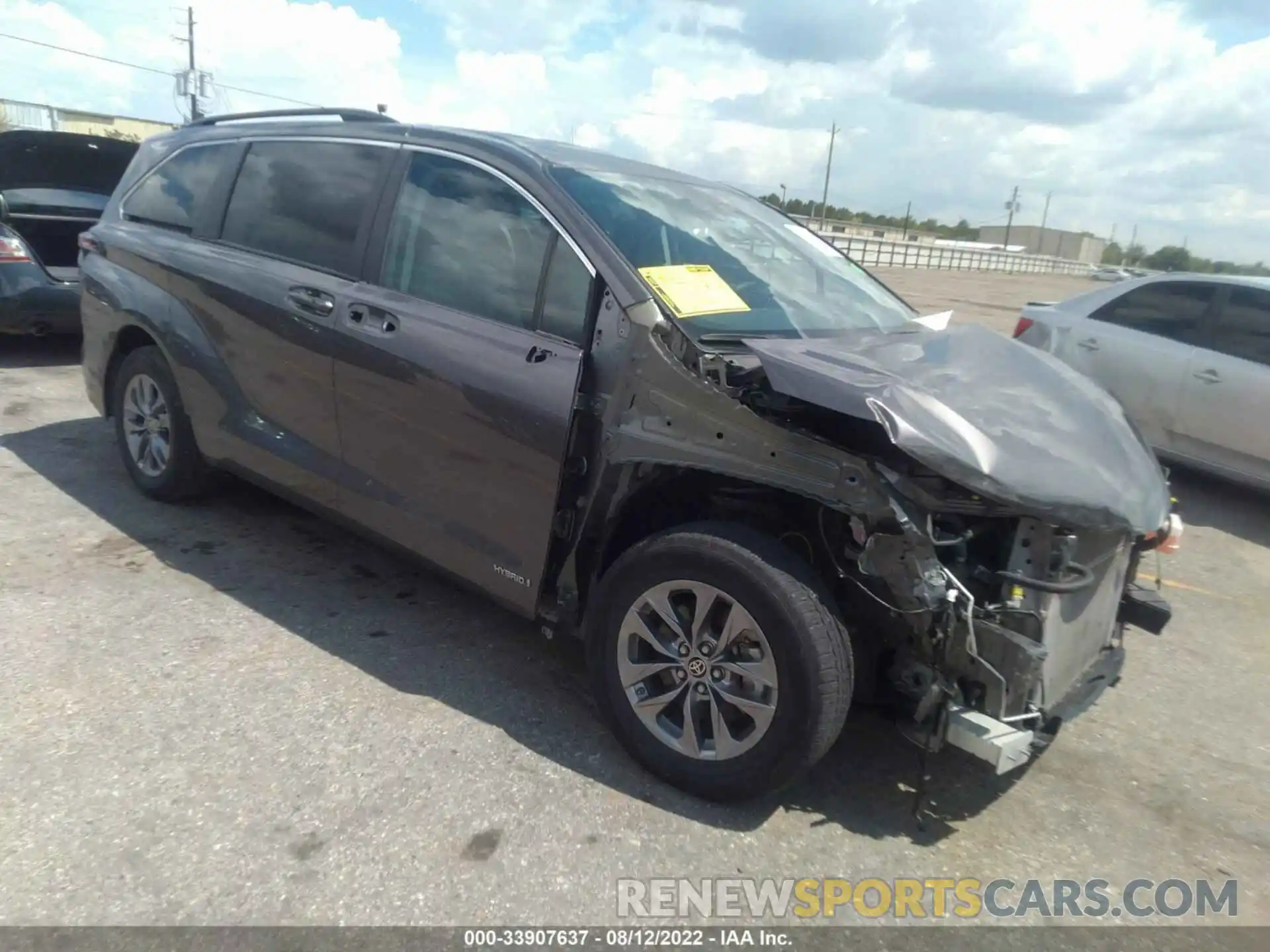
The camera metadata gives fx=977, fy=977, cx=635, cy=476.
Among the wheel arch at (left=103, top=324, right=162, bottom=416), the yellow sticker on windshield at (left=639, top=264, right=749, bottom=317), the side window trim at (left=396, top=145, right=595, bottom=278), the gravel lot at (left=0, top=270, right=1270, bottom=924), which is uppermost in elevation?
the side window trim at (left=396, top=145, right=595, bottom=278)

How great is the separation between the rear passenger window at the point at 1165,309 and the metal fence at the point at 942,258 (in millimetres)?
23549

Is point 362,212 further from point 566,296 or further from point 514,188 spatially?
point 566,296

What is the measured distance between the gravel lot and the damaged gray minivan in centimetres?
33

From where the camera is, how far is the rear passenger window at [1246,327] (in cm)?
644

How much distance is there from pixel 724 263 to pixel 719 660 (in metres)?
1.49

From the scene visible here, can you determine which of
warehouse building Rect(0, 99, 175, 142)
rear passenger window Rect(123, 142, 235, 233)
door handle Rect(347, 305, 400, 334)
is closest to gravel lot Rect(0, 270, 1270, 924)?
door handle Rect(347, 305, 400, 334)

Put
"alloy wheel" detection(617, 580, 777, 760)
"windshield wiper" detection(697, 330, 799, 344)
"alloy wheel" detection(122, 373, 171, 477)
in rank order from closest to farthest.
Result: "alloy wheel" detection(617, 580, 777, 760), "windshield wiper" detection(697, 330, 799, 344), "alloy wheel" detection(122, 373, 171, 477)

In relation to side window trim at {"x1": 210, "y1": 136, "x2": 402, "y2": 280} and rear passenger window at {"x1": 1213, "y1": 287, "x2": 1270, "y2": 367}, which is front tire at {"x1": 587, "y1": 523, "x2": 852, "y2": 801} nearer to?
side window trim at {"x1": 210, "y1": 136, "x2": 402, "y2": 280}

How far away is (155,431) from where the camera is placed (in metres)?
4.88

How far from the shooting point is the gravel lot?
2.53 m

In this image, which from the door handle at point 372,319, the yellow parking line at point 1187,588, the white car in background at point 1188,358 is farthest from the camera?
the white car in background at point 1188,358

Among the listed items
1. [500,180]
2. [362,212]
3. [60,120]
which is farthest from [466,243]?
[60,120]

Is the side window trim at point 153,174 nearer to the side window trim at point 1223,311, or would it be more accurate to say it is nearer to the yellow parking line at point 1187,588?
the yellow parking line at point 1187,588

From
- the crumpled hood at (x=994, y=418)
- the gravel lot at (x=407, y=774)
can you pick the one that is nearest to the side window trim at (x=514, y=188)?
the crumpled hood at (x=994, y=418)
